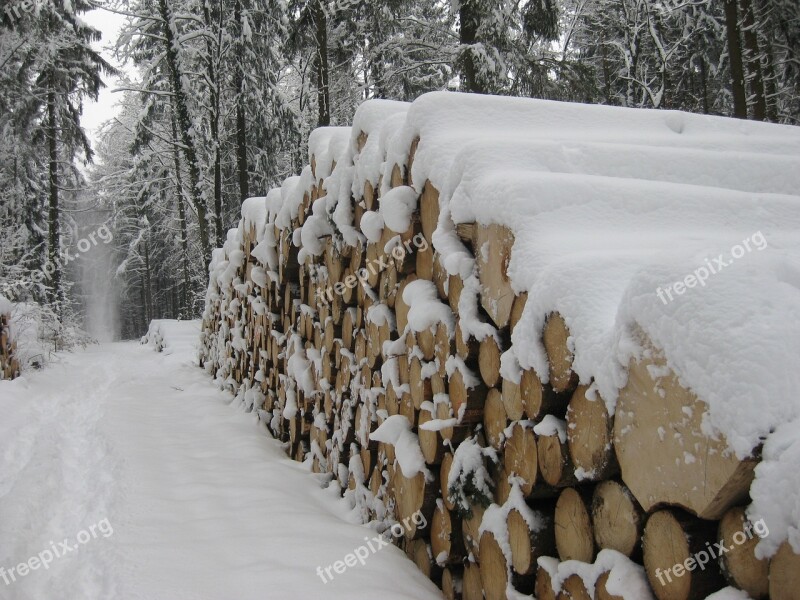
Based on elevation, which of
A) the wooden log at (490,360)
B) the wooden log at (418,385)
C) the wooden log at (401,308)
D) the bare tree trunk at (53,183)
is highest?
the bare tree trunk at (53,183)

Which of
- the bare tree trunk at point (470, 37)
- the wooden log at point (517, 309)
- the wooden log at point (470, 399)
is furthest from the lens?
the bare tree trunk at point (470, 37)

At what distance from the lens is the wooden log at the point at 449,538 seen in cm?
202

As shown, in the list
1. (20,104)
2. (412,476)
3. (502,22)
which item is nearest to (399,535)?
(412,476)

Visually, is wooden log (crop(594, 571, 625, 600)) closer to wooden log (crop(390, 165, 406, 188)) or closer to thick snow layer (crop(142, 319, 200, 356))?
wooden log (crop(390, 165, 406, 188))

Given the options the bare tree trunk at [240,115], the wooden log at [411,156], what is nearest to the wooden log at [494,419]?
the wooden log at [411,156]

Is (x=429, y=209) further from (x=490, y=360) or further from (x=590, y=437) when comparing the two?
(x=590, y=437)

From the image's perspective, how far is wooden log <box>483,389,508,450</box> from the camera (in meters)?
1.75

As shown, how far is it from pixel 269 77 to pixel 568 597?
47.8ft

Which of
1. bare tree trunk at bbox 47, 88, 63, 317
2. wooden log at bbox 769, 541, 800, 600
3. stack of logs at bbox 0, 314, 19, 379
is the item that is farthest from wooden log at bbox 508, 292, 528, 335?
bare tree trunk at bbox 47, 88, 63, 317

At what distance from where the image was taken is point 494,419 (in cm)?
181

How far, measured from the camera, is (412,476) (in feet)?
7.16

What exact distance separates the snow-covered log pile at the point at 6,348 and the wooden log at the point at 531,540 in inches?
347

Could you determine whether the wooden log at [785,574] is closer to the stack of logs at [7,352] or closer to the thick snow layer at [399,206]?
the thick snow layer at [399,206]
